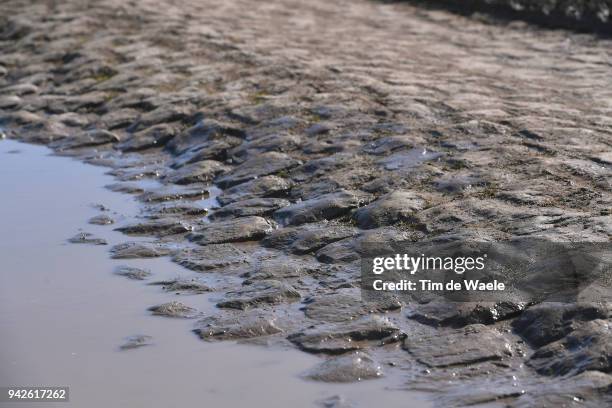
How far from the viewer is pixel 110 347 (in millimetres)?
3924

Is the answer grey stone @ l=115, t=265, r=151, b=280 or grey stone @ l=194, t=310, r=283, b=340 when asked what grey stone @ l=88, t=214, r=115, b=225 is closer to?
grey stone @ l=115, t=265, r=151, b=280

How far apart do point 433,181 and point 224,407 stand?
7.51 ft

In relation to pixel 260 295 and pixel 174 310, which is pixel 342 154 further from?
pixel 174 310

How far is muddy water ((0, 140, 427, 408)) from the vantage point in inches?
140

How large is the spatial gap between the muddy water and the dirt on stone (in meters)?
0.10

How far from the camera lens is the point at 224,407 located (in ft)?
11.4

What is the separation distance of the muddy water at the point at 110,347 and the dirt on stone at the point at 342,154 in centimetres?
10

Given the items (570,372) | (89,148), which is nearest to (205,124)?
(89,148)

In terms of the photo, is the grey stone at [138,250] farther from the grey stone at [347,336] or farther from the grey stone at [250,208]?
the grey stone at [347,336]

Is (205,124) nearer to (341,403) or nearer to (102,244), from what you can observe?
(102,244)

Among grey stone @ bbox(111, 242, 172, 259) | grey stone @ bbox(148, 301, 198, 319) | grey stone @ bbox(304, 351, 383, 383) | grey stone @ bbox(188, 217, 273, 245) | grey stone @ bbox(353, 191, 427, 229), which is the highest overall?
grey stone @ bbox(353, 191, 427, 229)

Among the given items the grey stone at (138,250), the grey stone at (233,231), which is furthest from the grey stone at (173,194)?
the grey stone at (138,250)

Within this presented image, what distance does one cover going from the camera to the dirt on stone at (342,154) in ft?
12.6

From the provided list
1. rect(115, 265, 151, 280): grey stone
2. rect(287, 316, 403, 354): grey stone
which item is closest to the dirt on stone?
rect(287, 316, 403, 354): grey stone
